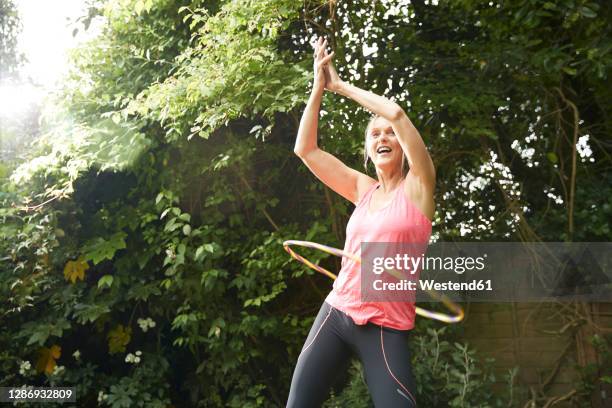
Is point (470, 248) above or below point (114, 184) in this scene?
below

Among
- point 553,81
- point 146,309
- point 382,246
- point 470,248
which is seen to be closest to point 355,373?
point 470,248

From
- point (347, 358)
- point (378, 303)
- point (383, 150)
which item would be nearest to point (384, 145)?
point (383, 150)

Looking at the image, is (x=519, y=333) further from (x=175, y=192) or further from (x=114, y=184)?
(x=114, y=184)

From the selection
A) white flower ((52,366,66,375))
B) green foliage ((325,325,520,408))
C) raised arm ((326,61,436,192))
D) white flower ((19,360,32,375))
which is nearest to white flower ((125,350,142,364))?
white flower ((52,366,66,375))

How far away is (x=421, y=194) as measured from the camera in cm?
178

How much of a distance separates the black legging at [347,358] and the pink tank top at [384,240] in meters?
0.03

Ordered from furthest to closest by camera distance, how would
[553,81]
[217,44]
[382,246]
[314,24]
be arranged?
[553,81] → [314,24] → [217,44] → [382,246]

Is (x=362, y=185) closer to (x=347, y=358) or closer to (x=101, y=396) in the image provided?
(x=347, y=358)

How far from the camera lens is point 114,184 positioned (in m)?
4.06

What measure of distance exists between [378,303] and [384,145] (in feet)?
1.55

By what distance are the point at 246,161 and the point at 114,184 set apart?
91 cm

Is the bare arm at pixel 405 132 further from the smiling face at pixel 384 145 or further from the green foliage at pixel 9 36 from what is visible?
the green foliage at pixel 9 36

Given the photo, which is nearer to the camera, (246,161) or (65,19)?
(246,161)

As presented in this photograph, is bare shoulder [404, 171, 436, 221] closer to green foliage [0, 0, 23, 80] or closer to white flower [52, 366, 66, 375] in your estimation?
white flower [52, 366, 66, 375]
